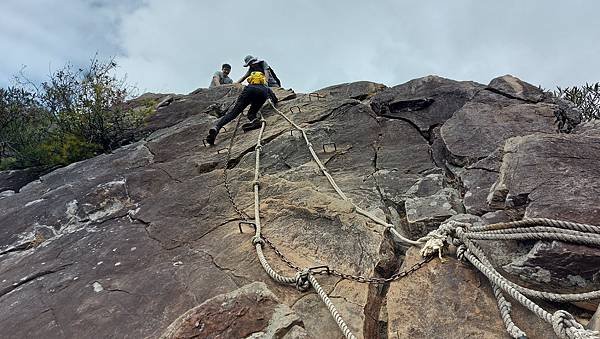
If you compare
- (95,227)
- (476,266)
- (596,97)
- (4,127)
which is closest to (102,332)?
(95,227)

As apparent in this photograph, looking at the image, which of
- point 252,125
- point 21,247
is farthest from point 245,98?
point 21,247

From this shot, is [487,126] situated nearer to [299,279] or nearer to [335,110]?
[335,110]

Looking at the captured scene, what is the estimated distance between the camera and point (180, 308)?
3.48 m

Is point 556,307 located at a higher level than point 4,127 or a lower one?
lower

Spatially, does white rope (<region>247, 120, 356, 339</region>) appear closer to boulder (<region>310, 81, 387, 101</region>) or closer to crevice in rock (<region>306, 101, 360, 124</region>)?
crevice in rock (<region>306, 101, 360, 124</region>)

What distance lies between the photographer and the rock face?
2906 millimetres

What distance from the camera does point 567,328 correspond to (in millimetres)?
2293

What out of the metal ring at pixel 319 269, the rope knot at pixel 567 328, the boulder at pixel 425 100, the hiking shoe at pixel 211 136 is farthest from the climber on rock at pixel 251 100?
the rope knot at pixel 567 328

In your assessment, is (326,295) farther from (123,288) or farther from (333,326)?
(123,288)

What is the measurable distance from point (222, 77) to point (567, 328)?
1248cm

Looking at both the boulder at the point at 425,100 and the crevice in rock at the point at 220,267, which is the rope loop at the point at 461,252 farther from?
the boulder at the point at 425,100

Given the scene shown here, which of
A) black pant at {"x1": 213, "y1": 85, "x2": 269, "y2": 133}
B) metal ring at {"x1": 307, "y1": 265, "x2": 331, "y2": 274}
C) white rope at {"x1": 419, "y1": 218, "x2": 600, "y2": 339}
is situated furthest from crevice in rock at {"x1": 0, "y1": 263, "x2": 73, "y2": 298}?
black pant at {"x1": 213, "y1": 85, "x2": 269, "y2": 133}

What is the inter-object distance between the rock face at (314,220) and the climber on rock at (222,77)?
6.00 m

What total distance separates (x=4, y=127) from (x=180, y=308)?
396 inches
